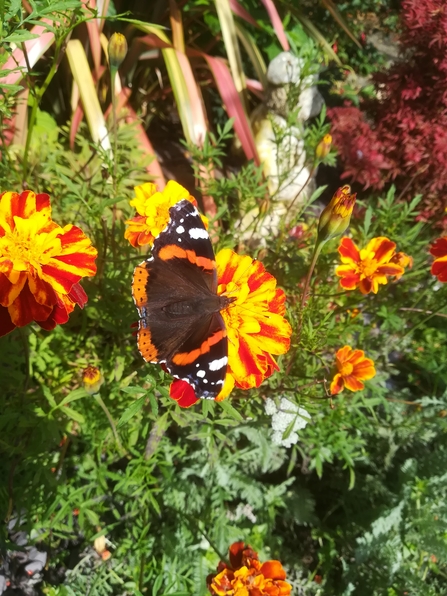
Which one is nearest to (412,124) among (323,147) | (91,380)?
(323,147)

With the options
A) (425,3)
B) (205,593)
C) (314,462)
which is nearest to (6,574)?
(205,593)

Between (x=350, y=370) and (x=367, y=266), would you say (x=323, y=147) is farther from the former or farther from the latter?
(x=350, y=370)

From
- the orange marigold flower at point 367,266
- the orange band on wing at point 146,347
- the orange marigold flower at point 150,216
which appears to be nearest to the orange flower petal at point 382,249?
the orange marigold flower at point 367,266

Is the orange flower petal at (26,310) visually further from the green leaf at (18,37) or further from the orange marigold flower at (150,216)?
the green leaf at (18,37)

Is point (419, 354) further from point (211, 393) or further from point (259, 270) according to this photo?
point (211, 393)

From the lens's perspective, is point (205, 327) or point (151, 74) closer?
point (205, 327)

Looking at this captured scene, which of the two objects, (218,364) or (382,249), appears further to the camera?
(382,249)

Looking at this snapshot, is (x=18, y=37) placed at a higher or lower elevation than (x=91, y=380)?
higher
